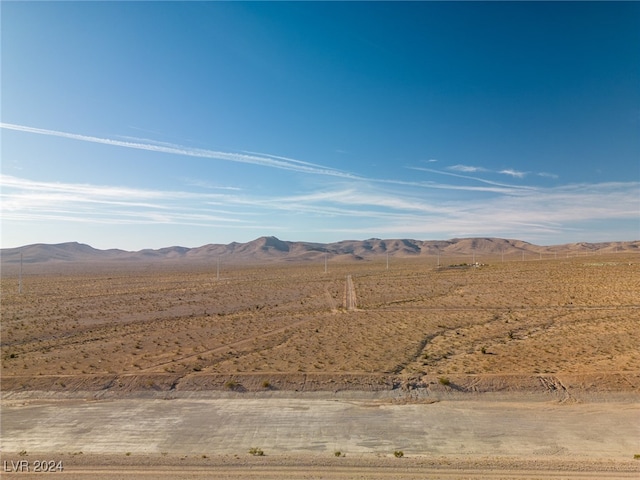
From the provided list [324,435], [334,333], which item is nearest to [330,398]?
[324,435]

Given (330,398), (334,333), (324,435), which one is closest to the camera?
(324,435)

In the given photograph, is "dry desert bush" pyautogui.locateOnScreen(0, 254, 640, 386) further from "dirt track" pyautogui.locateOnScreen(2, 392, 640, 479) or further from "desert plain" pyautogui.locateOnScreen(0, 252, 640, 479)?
"dirt track" pyautogui.locateOnScreen(2, 392, 640, 479)

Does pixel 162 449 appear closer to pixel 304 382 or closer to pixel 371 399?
pixel 304 382

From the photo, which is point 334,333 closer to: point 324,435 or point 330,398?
point 330,398

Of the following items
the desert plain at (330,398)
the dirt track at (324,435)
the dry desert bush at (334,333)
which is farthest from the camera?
the dry desert bush at (334,333)

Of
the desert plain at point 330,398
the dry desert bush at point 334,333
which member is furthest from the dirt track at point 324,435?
the dry desert bush at point 334,333

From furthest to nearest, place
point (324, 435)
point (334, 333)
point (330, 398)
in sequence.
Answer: point (334, 333)
point (330, 398)
point (324, 435)

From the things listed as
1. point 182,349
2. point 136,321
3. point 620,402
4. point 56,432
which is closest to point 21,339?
point 136,321

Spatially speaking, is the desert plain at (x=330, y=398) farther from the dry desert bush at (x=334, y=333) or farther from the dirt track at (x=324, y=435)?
the dry desert bush at (x=334, y=333)

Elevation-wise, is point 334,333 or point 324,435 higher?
point 334,333
